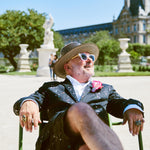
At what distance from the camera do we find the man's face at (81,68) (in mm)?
2471

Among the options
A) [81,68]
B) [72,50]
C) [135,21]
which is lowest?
[81,68]

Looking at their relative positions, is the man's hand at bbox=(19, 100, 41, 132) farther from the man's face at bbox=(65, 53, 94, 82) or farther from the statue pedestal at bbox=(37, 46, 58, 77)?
the statue pedestal at bbox=(37, 46, 58, 77)

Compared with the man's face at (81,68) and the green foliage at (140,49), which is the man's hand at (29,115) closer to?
the man's face at (81,68)

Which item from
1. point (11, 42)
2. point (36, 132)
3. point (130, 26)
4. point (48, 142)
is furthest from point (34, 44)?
point (130, 26)

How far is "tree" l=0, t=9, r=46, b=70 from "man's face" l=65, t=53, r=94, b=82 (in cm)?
3093

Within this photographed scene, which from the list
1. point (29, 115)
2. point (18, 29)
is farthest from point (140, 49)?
point (29, 115)

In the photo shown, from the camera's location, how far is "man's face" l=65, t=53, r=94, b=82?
97.3 inches

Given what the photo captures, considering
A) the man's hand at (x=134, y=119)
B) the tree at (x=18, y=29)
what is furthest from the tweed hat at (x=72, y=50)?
the tree at (x=18, y=29)

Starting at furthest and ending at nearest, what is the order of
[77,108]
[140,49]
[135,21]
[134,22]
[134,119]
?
[134,22], [135,21], [140,49], [134,119], [77,108]

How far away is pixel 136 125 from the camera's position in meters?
2.06

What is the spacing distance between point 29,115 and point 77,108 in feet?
1.47

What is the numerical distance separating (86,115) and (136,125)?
1.65 ft

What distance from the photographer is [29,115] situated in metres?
2.07

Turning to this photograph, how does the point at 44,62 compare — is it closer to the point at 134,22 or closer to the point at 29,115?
the point at 29,115
